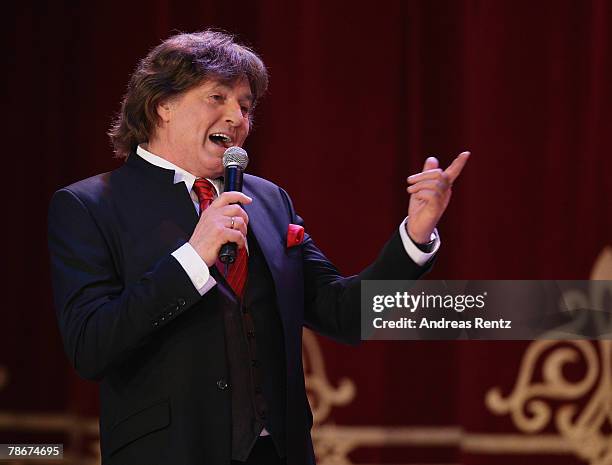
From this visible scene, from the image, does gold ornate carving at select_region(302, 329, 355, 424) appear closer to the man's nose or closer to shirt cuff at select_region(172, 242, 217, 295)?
the man's nose

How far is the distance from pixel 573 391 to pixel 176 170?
5.46 ft

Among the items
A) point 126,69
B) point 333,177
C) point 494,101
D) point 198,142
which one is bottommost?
point 198,142

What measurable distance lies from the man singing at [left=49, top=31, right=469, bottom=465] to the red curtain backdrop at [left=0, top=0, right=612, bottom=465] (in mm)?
1135

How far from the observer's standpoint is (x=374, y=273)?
5.31ft

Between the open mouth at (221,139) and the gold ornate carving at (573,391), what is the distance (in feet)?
4.72

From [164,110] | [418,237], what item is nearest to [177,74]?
[164,110]

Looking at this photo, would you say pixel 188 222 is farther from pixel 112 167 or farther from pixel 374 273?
pixel 112 167

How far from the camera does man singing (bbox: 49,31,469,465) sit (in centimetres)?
143

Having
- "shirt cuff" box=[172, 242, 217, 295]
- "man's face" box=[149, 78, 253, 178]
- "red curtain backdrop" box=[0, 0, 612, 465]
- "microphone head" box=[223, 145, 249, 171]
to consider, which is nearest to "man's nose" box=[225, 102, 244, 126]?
"man's face" box=[149, 78, 253, 178]

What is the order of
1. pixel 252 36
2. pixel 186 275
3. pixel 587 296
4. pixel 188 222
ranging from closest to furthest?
pixel 186 275, pixel 188 222, pixel 587 296, pixel 252 36

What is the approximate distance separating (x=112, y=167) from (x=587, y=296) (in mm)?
1568

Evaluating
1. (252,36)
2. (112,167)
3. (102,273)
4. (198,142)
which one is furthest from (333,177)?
(102,273)

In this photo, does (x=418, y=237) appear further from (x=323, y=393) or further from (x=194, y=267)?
(x=323, y=393)

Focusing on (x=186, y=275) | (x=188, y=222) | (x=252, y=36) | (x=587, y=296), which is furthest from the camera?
(x=252, y=36)
